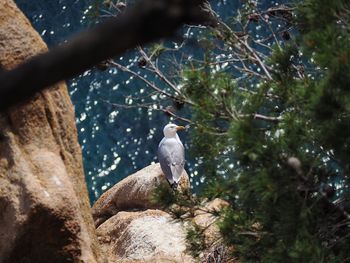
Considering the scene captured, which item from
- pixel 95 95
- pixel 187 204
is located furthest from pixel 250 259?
pixel 95 95

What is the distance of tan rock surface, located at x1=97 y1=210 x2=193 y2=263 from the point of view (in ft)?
18.9

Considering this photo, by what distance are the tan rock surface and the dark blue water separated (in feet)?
12.7

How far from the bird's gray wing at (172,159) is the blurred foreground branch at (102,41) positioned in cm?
585

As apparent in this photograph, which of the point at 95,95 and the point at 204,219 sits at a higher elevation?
the point at 95,95

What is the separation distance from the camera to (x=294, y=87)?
3314 mm

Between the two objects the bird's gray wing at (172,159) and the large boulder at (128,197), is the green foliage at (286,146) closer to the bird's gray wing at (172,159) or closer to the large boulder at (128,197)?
the large boulder at (128,197)

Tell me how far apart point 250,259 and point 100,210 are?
3938mm

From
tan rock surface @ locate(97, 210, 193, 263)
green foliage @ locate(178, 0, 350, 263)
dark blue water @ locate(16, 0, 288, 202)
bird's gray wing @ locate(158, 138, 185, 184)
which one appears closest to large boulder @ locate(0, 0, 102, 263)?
green foliage @ locate(178, 0, 350, 263)

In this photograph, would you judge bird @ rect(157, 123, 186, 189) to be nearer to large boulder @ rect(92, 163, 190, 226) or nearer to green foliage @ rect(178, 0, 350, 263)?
large boulder @ rect(92, 163, 190, 226)

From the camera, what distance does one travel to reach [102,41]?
1.21m

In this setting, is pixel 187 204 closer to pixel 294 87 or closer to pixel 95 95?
pixel 294 87

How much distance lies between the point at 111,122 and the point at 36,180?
288 inches

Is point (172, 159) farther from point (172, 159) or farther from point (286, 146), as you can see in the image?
point (286, 146)

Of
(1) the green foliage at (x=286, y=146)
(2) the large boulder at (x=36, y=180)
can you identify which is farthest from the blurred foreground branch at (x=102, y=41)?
(2) the large boulder at (x=36, y=180)
